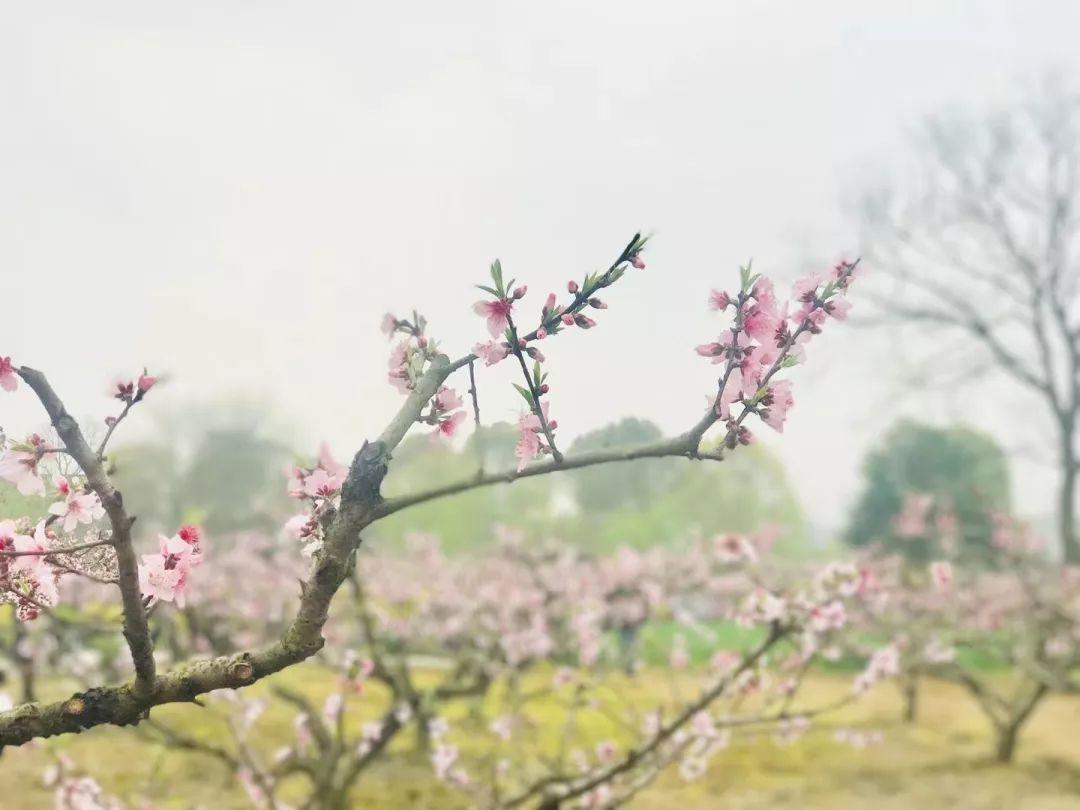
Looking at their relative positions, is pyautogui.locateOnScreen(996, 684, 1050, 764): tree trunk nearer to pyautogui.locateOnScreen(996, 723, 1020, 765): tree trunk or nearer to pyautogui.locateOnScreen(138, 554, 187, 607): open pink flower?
pyautogui.locateOnScreen(996, 723, 1020, 765): tree trunk

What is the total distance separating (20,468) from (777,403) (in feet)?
3.77

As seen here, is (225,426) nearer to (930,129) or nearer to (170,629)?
(170,629)

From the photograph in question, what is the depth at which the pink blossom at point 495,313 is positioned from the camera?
139 cm

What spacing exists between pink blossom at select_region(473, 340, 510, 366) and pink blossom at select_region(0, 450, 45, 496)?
2.16ft

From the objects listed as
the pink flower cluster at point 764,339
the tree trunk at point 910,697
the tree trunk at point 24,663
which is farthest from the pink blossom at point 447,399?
the tree trunk at point 910,697

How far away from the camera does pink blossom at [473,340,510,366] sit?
138 centimetres

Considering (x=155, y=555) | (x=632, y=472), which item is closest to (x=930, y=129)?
(x=632, y=472)

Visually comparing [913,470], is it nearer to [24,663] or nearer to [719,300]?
[24,663]

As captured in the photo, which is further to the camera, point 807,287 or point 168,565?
point 807,287

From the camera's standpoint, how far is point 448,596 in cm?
1112

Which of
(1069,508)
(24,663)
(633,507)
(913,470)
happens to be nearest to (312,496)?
(24,663)

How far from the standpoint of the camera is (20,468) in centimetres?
138

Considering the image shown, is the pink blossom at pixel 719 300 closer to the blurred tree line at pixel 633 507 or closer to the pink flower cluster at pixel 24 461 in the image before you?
the pink flower cluster at pixel 24 461

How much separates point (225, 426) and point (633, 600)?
919cm
